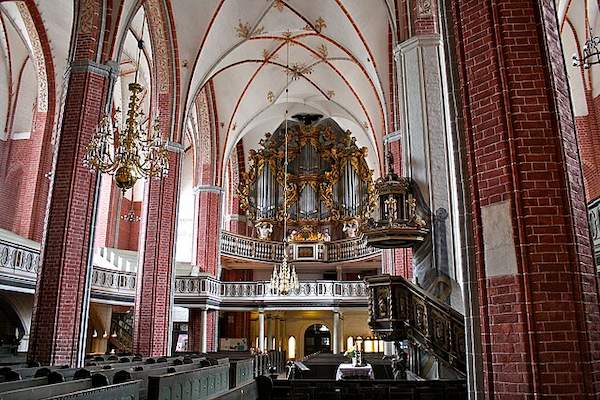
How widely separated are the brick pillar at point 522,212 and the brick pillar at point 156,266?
1087 centimetres

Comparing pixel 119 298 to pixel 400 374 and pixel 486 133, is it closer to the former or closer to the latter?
pixel 400 374

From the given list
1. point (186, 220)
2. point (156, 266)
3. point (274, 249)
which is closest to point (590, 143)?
point (156, 266)

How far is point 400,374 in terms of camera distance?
30.8 feet

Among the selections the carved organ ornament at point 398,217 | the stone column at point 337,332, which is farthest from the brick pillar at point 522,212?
the stone column at point 337,332

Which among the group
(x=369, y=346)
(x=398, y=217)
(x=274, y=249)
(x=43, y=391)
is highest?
(x=274, y=249)

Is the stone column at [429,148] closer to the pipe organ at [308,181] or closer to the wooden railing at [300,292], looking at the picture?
the wooden railing at [300,292]

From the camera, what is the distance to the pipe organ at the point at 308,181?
26188mm

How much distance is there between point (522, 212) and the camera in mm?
4902

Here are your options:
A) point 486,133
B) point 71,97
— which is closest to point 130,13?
point 71,97

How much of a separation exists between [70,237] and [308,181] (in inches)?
705

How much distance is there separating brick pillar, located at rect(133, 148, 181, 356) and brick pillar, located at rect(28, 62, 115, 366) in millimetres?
4539

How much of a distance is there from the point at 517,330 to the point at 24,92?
61.8ft

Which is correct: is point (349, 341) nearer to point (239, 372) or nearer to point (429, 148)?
point (239, 372)

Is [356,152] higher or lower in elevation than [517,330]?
higher
